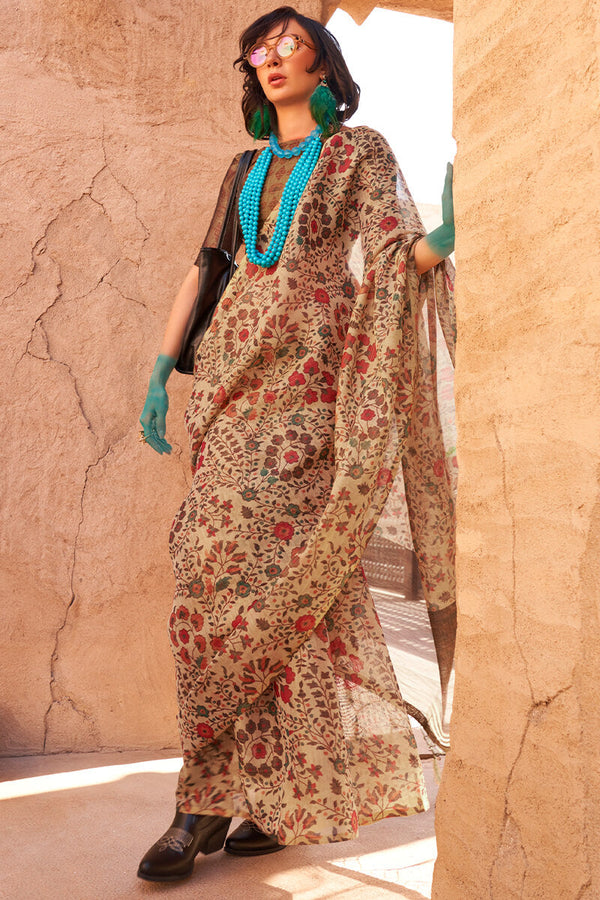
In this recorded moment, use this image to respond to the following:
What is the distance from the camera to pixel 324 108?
196 cm

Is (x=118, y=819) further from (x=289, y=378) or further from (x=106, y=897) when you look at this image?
(x=289, y=378)

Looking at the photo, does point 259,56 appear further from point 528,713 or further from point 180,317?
point 528,713

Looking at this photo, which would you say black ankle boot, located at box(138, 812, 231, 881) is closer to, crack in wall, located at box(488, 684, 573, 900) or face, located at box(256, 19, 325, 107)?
crack in wall, located at box(488, 684, 573, 900)

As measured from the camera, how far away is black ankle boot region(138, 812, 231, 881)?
1680 mm

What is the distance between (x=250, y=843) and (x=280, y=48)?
1.70m

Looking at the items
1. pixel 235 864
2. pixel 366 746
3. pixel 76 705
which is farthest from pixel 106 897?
pixel 76 705

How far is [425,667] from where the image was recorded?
178 centimetres

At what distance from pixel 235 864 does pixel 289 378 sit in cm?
99

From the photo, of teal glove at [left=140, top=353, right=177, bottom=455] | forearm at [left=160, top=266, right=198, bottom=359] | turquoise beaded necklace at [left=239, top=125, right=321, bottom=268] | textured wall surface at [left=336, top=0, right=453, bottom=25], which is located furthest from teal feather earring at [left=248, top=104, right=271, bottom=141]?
textured wall surface at [left=336, top=0, right=453, bottom=25]

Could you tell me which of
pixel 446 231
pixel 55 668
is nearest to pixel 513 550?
pixel 446 231

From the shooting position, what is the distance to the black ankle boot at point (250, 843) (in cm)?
184

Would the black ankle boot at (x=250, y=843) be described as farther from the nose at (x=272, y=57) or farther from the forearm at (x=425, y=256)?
the nose at (x=272, y=57)

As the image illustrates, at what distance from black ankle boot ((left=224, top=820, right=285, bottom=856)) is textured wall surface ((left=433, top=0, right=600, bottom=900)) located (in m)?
0.81

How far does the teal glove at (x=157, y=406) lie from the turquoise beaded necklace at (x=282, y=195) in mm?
342
